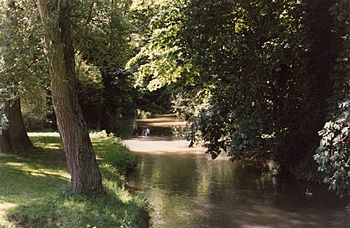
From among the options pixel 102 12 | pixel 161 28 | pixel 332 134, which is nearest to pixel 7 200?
pixel 102 12

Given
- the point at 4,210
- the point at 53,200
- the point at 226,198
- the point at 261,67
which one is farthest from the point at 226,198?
the point at 4,210

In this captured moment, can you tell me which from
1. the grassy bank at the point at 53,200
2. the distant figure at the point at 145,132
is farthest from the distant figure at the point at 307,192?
the distant figure at the point at 145,132

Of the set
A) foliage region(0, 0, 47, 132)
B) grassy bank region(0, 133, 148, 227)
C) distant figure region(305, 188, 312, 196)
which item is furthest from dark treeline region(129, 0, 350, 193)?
foliage region(0, 0, 47, 132)

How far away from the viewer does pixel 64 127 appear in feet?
36.3

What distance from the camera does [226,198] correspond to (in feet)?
47.5

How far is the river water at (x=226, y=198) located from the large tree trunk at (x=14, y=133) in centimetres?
429

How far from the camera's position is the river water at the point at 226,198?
1216 centimetres

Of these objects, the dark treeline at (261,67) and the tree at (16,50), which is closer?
the tree at (16,50)

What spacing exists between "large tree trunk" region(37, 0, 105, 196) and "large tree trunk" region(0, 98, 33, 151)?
7154 millimetres

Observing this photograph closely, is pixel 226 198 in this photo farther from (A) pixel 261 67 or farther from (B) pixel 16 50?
(B) pixel 16 50

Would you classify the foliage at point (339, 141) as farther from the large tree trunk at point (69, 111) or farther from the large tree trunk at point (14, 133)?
the large tree trunk at point (14, 133)

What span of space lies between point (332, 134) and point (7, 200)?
7394 millimetres

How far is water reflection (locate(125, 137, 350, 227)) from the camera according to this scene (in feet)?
39.9

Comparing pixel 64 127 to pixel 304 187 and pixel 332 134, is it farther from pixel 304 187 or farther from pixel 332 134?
pixel 304 187
